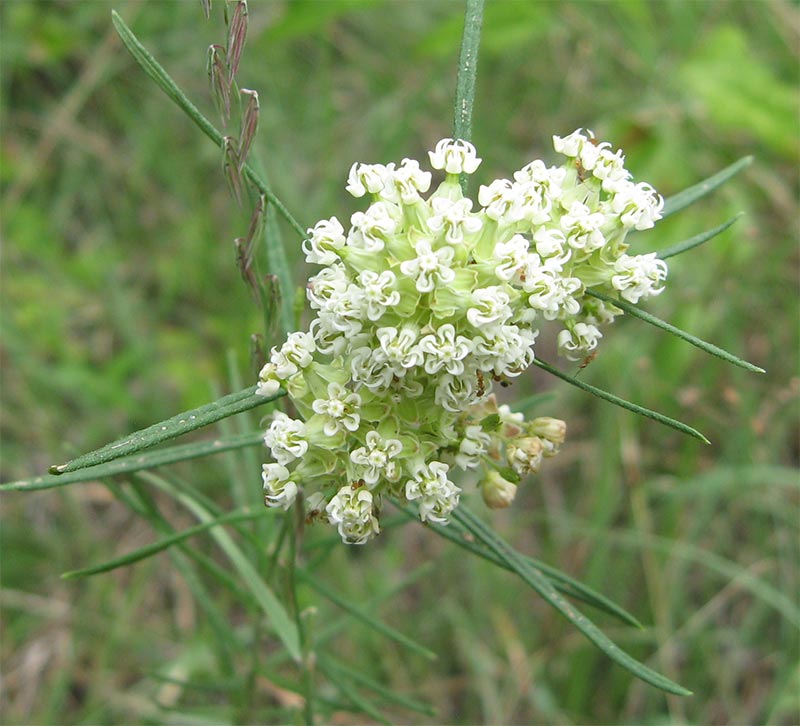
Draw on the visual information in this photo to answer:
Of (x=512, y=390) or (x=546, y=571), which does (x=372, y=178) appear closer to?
(x=546, y=571)

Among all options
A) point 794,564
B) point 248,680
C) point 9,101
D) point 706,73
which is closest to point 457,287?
point 248,680

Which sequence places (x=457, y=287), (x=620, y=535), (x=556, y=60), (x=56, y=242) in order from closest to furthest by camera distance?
1. (x=457, y=287)
2. (x=620, y=535)
3. (x=56, y=242)
4. (x=556, y=60)

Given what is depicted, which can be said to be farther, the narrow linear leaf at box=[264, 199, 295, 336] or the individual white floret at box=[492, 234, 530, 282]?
the narrow linear leaf at box=[264, 199, 295, 336]

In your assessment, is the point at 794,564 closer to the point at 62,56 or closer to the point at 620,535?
the point at 620,535

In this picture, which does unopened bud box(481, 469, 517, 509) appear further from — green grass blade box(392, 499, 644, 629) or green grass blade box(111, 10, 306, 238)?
green grass blade box(111, 10, 306, 238)

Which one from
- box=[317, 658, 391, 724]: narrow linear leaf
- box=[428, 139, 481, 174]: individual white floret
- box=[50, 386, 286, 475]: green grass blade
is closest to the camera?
box=[50, 386, 286, 475]: green grass blade

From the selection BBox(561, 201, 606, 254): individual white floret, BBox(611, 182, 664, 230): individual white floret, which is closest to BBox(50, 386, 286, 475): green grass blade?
BBox(561, 201, 606, 254): individual white floret
